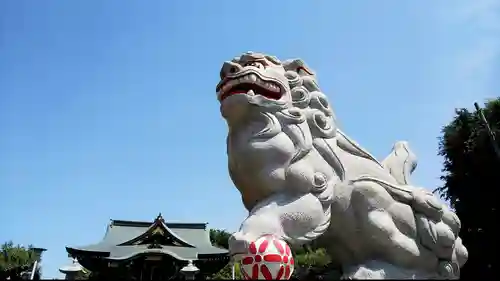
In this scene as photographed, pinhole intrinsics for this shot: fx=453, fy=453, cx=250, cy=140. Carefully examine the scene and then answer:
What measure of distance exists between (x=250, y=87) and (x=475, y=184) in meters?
8.46

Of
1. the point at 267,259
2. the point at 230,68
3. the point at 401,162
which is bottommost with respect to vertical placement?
the point at 267,259

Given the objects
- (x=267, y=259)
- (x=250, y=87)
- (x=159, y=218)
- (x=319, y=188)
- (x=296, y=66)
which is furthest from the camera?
(x=159, y=218)

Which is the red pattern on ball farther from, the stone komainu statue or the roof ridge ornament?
the roof ridge ornament

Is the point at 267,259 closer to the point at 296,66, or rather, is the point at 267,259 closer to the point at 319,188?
the point at 319,188

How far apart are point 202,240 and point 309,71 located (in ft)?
46.2

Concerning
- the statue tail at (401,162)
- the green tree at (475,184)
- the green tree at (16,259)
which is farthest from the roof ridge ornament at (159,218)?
the statue tail at (401,162)

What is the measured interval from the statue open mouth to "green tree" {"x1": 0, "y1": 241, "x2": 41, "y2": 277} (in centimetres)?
1799

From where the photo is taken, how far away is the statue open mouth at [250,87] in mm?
3861

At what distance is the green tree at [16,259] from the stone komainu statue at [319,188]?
18.0 metres

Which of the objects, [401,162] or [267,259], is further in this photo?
[401,162]

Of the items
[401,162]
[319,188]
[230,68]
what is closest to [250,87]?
[230,68]

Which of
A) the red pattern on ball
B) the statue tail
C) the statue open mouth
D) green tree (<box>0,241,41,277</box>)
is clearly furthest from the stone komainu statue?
green tree (<box>0,241,41,277</box>)

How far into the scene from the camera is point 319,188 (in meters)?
3.66

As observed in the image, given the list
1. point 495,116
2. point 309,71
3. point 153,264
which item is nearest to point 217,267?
point 153,264
